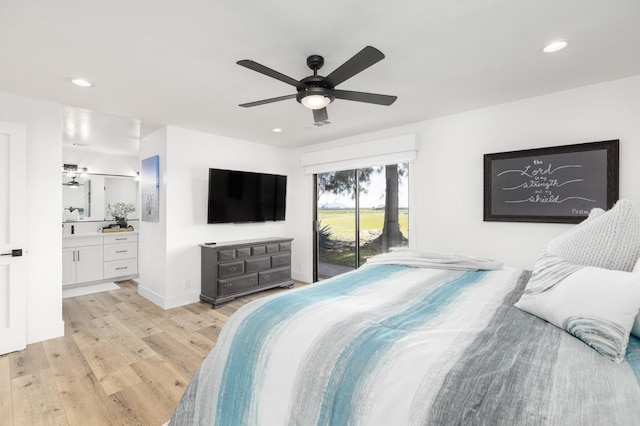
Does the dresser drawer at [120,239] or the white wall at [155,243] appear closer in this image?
the white wall at [155,243]

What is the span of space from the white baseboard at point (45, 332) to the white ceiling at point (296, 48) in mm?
2232

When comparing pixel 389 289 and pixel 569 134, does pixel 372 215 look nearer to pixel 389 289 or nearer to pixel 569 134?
pixel 569 134

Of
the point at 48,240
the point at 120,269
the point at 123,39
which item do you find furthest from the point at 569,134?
the point at 120,269

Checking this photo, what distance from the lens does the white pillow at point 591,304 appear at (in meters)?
0.97

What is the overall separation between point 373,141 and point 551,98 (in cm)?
196

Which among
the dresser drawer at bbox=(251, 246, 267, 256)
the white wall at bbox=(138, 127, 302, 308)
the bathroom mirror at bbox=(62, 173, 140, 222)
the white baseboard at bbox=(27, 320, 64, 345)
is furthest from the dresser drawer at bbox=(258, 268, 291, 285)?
the bathroom mirror at bbox=(62, 173, 140, 222)

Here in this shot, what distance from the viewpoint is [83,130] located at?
4.18 meters

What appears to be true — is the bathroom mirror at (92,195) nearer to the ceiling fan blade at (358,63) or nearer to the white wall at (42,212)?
the white wall at (42,212)

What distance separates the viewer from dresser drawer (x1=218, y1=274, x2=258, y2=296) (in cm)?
397

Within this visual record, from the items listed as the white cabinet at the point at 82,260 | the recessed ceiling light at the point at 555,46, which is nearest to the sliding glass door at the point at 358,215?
the recessed ceiling light at the point at 555,46

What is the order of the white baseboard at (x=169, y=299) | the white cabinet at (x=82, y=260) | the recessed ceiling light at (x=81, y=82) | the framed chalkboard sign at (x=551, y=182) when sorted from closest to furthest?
the recessed ceiling light at (x=81, y=82)
the framed chalkboard sign at (x=551, y=182)
the white baseboard at (x=169, y=299)
the white cabinet at (x=82, y=260)

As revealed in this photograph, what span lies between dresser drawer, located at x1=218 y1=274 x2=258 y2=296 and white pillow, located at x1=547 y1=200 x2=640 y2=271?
357 centimetres

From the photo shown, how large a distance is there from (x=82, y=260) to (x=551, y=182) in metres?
6.32

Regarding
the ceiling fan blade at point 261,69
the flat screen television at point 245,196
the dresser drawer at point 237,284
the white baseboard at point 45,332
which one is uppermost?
the ceiling fan blade at point 261,69
